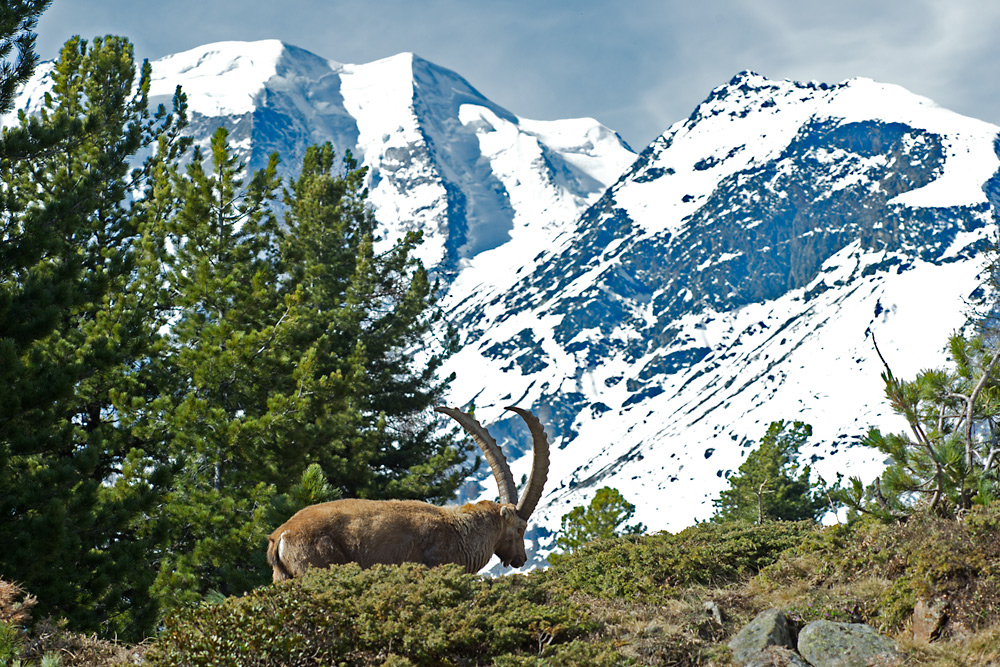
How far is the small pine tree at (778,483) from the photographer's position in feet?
111

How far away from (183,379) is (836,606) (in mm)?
12999

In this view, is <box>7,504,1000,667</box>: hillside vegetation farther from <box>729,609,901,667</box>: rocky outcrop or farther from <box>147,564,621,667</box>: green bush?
<box>729,609,901,667</box>: rocky outcrop

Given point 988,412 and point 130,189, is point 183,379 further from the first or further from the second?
point 988,412

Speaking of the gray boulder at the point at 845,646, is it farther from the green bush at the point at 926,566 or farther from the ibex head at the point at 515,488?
the ibex head at the point at 515,488

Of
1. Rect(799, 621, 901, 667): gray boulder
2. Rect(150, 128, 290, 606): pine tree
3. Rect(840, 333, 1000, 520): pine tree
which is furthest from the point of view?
Rect(150, 128, 290, 606): pine tree

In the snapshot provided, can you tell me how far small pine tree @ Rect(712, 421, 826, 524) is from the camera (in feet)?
111

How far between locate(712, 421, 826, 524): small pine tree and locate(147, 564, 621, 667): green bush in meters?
28.3

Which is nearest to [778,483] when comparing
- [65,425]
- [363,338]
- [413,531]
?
[363,338]

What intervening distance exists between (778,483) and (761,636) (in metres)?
29.4

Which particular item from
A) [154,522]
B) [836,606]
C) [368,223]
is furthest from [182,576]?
[368,223]

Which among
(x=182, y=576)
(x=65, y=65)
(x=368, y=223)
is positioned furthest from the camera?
(x=368, y=223)

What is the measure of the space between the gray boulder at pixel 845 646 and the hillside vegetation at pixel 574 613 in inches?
6.7

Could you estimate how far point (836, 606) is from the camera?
7668 millimetres

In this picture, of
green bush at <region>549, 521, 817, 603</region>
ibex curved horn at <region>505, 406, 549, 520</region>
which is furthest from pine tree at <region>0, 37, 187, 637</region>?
green bush at <region>549, 521, 817, 603</region>
